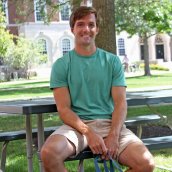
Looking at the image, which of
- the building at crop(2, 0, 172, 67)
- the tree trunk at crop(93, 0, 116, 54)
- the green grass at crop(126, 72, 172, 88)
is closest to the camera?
the tree trunk at crop(93, 0, 116, 54)

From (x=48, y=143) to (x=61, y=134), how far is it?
0.20 meters

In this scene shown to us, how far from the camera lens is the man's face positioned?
13.6ft

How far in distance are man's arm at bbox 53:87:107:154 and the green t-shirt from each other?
6cm

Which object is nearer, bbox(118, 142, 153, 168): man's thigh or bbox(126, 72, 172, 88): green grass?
bbox(118, 142, 153, 168): man's thigh

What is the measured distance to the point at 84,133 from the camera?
3.93 m

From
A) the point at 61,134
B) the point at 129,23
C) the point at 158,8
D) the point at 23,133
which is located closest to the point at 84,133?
the point at 61,134

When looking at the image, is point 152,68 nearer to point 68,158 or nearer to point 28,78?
point 28,78

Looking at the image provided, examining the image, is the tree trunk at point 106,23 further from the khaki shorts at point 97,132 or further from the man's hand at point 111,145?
the man's hand at point 111,145

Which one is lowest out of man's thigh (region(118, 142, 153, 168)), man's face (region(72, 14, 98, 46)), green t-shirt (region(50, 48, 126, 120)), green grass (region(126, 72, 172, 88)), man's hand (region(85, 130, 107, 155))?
green grass (region(126, 72, 172, 88))

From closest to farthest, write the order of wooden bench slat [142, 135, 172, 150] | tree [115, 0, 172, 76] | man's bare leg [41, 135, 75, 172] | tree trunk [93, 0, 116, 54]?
man's bare leg [41, 135, 75, 172]
wooden bench slat [142, 135, 172, 150]
tree trunk [93, 0, 116, 54]
tree [115, 0, 172, 76]

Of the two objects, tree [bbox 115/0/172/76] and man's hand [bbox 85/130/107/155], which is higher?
tree [bbox 115/0/172/76]

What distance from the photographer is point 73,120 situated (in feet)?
13.2

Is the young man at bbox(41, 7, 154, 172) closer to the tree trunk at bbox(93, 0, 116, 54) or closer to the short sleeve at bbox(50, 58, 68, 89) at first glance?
the short sleeve at bbox(50, 58, 68, 89)

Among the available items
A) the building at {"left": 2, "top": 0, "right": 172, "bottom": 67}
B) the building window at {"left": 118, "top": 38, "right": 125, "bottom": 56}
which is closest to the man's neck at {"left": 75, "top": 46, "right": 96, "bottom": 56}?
the building at {"left": 2, "top": 0, "right": 172, "bottom": 67}
